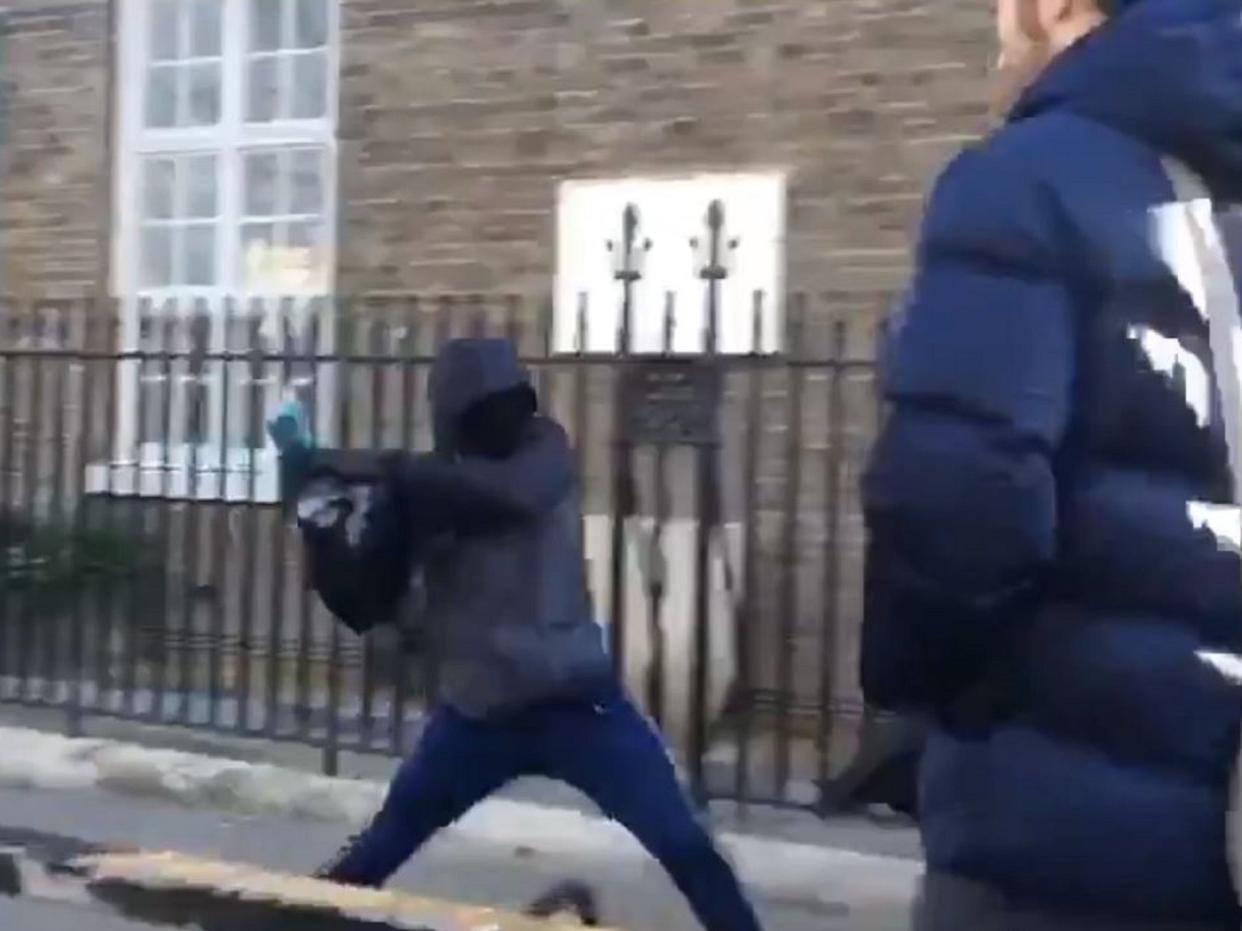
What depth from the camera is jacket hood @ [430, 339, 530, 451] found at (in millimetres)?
5418

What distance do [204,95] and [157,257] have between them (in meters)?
0.87

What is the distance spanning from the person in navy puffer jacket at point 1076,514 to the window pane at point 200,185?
10151mm

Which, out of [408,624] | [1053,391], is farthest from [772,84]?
[1053,391]

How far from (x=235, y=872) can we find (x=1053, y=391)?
2.12m

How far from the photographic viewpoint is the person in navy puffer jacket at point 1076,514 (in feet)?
8.10

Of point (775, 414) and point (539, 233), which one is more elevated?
point (539, 233)

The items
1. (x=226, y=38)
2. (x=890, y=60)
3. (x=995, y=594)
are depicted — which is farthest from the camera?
(x=226, y=38)

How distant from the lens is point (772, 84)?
10.2 metres

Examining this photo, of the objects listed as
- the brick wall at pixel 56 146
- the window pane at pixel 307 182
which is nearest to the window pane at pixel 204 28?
the brick wall at pixel 56 146

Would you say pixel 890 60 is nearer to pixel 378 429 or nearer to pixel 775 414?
pixel 775 414

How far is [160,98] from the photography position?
12.6m

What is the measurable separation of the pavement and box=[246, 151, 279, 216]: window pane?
132 inches

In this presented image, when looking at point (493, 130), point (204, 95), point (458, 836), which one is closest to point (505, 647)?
point (458, 836)

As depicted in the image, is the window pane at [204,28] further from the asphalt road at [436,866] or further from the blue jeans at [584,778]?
the blue jeans at [584,778]
